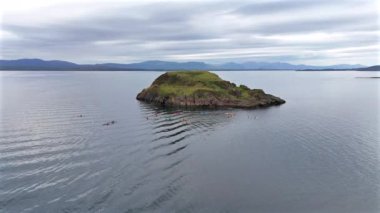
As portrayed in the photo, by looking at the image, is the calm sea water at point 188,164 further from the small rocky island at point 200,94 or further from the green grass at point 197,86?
the green grass at point 197,86

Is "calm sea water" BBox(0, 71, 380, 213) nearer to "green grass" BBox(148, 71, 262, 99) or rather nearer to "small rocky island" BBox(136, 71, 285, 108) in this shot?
"small rocky island" BBox(136, 71, 285, 108)

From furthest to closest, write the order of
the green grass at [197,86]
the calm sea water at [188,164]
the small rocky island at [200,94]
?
the green grass at [197,86], the small rocky island at [200,94], the calm sea water at [188,164]

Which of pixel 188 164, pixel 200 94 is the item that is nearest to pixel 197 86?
pixel 200 94

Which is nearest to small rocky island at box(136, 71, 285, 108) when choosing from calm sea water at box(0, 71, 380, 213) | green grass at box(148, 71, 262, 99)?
green grass at box(148, 71, 262, 99)

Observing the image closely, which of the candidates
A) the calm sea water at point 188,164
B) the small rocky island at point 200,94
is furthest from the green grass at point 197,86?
the calm sea water at point 188,164

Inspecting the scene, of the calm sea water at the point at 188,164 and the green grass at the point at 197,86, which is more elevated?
the green grass at the point at 197,86

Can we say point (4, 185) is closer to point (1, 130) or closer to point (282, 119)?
point (1, 130)

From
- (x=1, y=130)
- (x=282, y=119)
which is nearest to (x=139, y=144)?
(x=1, y=130)
